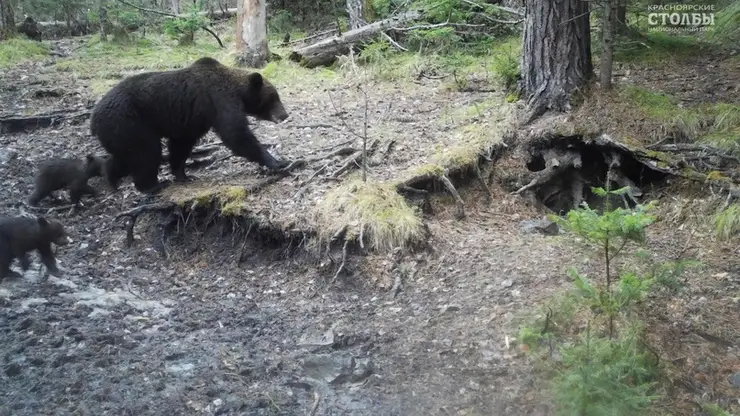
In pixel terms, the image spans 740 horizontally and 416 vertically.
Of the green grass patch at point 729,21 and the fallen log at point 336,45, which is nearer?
the green grass patch at point 729,21

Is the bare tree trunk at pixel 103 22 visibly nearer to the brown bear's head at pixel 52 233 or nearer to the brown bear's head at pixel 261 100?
the brown bear's head at pixel 261 100

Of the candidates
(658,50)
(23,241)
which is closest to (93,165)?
(23,241)

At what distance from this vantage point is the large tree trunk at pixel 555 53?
834 centimetres

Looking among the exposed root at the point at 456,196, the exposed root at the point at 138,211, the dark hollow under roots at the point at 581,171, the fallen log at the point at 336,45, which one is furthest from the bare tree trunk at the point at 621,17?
the exposed root at the point at 138,211

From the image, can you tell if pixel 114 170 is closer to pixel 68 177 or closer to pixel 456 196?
pixel 68 177

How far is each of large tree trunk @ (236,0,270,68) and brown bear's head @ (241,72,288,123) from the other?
16.9 ft

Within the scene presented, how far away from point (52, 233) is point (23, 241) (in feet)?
0.97

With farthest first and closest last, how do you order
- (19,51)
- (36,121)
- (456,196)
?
(19,51), (36,121), (456,196)

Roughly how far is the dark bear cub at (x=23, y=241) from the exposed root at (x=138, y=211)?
899mm

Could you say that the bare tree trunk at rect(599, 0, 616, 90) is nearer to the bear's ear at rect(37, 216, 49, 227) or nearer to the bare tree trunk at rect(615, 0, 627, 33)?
the bare tree trunk at rect(615, 0, 627, 33)

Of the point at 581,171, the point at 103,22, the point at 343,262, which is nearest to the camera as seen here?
the point at 343,262

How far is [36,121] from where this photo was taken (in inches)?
423

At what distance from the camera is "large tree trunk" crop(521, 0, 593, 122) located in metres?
8.34

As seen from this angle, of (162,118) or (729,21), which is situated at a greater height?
(729,21)
